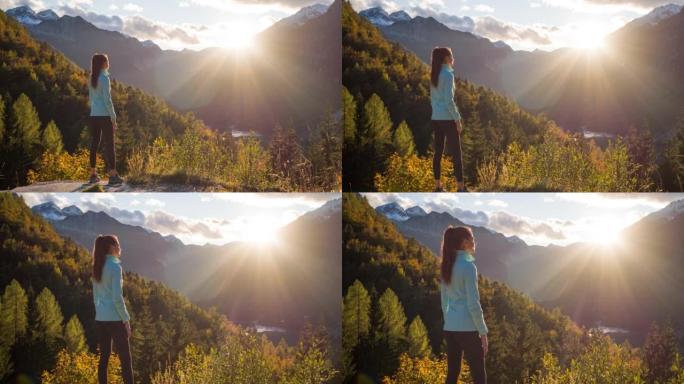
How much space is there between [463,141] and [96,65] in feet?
11.8

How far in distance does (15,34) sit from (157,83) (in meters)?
1.39

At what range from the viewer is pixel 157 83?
10938mm

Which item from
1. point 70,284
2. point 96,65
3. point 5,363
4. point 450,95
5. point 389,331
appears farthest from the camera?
point 389,331

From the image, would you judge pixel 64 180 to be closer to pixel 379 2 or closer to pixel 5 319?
pixel 5 319

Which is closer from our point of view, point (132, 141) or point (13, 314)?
point (13, 314)

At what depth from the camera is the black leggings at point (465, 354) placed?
34.6 feet

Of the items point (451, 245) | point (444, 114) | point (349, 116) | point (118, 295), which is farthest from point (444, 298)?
point (118, 295)

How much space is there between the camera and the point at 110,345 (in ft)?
34.5

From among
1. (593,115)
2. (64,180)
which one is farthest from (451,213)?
(64,180)

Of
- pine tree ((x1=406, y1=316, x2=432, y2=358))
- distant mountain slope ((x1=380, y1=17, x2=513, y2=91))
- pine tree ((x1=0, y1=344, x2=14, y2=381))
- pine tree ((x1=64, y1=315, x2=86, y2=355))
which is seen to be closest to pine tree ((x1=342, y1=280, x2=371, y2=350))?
pine tree ((x1=406, y1=316, x2=432, y2=358))

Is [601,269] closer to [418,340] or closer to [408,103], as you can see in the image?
[418,340]

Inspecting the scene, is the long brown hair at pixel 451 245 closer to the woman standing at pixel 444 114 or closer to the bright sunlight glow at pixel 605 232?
the woman standing at pixel 444 114

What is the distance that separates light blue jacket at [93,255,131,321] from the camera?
34.6 feet

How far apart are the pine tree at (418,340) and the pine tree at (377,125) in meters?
1.70
